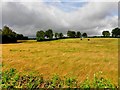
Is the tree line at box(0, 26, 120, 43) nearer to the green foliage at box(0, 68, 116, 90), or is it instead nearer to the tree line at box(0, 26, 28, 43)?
the tree line at box(0, 26, 28, 43)

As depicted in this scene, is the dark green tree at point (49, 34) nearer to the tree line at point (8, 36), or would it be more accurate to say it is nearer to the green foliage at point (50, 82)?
the tree line at point (8, 36)

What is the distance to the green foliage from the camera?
10148 mm

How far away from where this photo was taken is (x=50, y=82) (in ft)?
34.6

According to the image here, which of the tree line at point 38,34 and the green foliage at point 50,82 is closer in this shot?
the green foliage at point 50,82

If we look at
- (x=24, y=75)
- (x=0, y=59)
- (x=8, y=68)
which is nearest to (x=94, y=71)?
(x=24, y=75)

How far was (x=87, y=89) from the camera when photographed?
Result: 9.73 meters

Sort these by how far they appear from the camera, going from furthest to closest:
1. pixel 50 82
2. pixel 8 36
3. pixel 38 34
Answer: pixel 38 34 → pixel 8 36 → pixel 50 82

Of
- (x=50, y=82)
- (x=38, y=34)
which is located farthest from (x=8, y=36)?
(x=50, y=82)

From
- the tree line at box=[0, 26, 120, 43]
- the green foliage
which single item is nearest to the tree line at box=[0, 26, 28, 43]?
the tree line at box=[0, 26, 120, 43]

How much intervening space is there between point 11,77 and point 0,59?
4.03 m

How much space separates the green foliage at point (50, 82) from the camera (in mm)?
10148

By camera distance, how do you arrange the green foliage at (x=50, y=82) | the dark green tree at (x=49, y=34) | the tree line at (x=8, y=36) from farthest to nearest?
the dark green tree at (x=49, y=34), the tree line at (x=8, y=36), the green foliage at (x=50, y=82)

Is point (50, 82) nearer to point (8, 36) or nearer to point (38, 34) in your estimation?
point (8, 36)

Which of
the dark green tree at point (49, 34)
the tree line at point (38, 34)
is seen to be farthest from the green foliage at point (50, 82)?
the dark green tree at point (49, 34)
